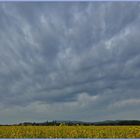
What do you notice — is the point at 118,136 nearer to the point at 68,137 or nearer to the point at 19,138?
the point at 68,137

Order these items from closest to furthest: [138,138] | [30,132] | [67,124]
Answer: [138,138] → [30,132] → [67,124]

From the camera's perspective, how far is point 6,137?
21312 mm

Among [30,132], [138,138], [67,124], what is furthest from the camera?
[67,124]

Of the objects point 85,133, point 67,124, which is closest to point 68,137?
point 85,133

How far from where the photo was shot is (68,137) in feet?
68.1

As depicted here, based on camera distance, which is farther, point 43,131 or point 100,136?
point 43,131

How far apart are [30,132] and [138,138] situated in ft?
15.5

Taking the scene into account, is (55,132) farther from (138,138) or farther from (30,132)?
(138,138)

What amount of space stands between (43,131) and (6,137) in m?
1.95

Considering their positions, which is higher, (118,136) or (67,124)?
(67,124)

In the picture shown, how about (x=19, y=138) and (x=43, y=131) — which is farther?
(x=43, y=131)

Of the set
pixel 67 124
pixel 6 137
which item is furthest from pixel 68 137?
pixel 67 124

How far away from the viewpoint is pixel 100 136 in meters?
21.0

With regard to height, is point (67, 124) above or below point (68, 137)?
above
